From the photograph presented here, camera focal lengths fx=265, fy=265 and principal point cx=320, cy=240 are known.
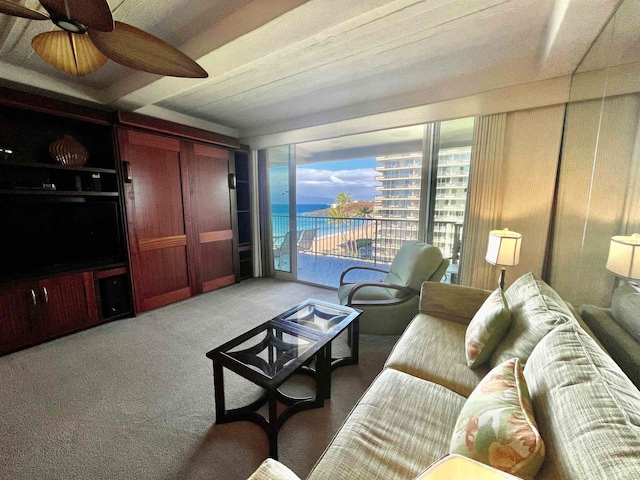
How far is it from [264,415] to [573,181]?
2928 millimetres

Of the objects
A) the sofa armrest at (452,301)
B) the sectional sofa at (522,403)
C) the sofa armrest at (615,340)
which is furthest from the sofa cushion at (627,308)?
the sofa armrest at (452,301)

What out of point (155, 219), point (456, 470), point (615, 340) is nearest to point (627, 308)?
point (615, 340)

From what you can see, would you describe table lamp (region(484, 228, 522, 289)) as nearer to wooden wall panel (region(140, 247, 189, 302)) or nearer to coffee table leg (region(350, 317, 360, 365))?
coffee table leg (region(350, 317, 360, 365))

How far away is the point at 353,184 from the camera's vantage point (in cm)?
559

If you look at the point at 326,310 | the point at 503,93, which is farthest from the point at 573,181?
the point at 326,310

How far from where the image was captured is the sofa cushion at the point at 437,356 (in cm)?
134

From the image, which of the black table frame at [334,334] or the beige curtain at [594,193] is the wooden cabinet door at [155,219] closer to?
the black table frame at [334,334]

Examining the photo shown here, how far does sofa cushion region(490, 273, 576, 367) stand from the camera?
1.19 metres

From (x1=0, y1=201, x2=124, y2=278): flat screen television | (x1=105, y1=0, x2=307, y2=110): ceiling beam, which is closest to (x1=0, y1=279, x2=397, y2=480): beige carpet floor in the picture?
(x1=0, y1=201, x2=124, y2=278): flat screen television

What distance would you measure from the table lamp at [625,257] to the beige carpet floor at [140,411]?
1552 mm

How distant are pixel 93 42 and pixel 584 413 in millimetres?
2417

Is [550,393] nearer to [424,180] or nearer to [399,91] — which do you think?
[424,180]

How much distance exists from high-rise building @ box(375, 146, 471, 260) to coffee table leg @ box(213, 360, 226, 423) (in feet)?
8.64

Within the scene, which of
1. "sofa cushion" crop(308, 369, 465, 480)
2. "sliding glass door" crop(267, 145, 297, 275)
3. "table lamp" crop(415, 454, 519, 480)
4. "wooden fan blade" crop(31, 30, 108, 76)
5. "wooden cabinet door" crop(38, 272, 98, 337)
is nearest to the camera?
"table lamp" crop(415, 454, 519, 480)
